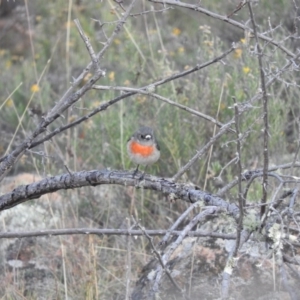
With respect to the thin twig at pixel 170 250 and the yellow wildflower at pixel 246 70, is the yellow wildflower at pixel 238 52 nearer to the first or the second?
the yellow wildflower at pixel 246 70

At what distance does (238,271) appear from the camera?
4027 mm

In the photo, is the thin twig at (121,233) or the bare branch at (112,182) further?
the bare branch at (112,182)

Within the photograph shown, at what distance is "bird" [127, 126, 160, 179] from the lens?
4.43 m

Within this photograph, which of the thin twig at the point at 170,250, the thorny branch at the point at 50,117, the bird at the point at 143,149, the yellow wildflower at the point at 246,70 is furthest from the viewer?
the yellow wildflower at the point at 246,70

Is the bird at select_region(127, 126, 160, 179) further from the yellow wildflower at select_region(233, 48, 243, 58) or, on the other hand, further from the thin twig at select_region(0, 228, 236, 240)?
the yellow wildflower at select_region(233, 48, 243, 58)

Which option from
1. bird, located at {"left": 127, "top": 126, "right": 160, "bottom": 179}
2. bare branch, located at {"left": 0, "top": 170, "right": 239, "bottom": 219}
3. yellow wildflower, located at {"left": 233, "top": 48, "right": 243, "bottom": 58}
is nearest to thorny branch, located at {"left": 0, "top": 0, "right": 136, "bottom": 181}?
bare branch, located at {"left": 0, "top": 170, "right": 239, "bottom": 219}

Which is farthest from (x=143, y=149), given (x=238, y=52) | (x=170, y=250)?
(x=238, y=52)

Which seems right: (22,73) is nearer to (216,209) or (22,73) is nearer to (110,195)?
(110,195)

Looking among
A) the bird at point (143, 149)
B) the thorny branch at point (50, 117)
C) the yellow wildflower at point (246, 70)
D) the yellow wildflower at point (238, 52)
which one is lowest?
the bird at point (143, 149)

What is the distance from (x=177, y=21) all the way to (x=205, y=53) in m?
3.73

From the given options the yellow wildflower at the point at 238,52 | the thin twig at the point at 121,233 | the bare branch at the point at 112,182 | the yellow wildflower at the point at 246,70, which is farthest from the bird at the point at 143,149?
the yellow wildflower at the point at 238,52

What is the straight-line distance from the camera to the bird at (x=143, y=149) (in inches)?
174

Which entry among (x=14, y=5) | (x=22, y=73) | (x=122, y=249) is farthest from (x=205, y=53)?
(x=14, y=5)

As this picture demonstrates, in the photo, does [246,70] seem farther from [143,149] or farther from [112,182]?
[112,182]
